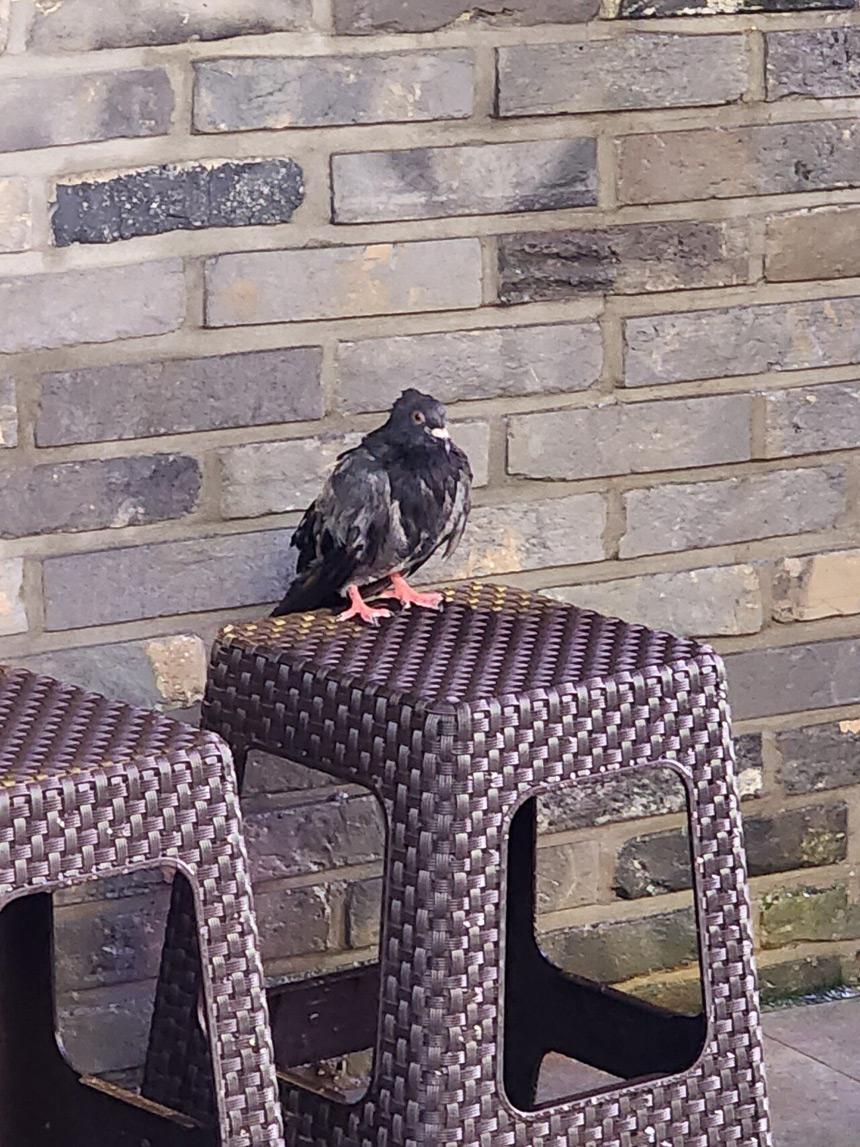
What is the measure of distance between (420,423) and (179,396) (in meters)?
0.33

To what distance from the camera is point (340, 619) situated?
2502 millimetres

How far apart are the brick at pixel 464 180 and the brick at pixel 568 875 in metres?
0.88

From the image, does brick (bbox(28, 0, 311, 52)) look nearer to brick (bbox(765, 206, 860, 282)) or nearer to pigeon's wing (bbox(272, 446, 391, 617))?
pigeon's wing (bbox(272, 446, 391, 617))

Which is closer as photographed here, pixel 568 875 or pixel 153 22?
pixel 153 22

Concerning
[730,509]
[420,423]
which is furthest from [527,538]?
[420,423]

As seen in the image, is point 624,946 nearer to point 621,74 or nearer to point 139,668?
point 139,668

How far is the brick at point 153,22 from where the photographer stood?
2471mm

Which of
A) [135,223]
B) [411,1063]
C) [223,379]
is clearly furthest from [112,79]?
[411,1063]

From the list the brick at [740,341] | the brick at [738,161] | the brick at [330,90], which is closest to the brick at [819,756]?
the brick at [740,341]

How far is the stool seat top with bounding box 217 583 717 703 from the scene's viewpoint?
2.24 metres

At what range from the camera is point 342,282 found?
2.68 meters

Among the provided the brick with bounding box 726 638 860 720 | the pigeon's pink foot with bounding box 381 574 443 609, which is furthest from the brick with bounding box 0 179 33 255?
the brick with bounding box 726 638 860 720

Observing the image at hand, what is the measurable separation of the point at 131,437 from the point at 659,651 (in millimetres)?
724

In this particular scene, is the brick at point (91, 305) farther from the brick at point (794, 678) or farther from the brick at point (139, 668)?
the brick at point (794, 678)
